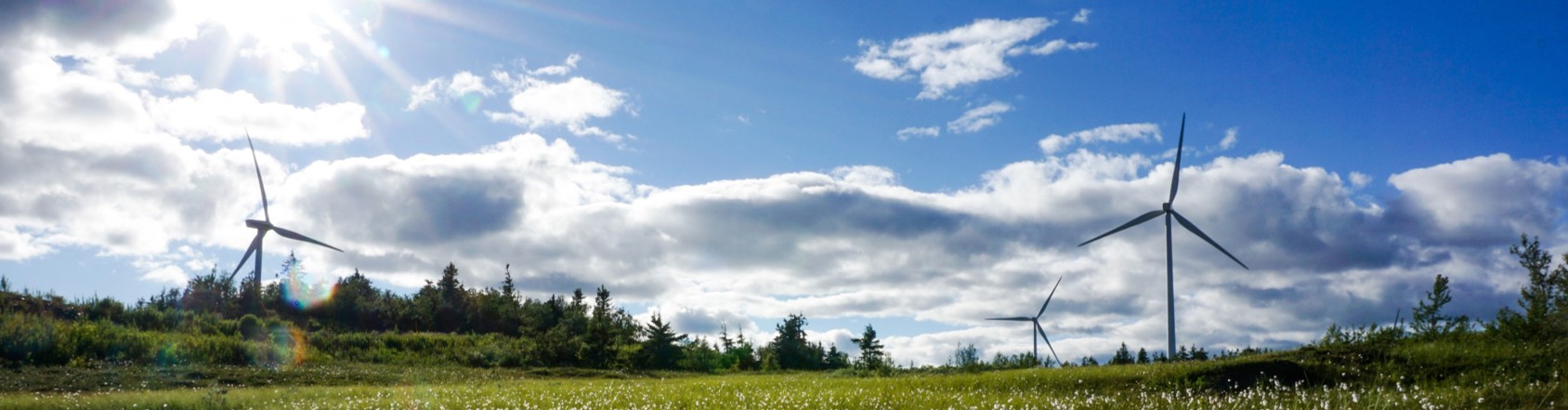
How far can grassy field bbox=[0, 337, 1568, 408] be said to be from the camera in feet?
61.4

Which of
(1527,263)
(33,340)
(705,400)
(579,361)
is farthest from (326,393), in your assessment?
(1527,263)

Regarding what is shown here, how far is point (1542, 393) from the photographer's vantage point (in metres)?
17.2

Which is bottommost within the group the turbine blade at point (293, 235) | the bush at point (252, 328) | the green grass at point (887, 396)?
the green grass at point (887, 396)

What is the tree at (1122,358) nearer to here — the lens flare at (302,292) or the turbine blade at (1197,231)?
the turbine blade at (1197,231)

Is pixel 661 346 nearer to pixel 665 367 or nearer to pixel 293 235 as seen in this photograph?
pixel 665 367

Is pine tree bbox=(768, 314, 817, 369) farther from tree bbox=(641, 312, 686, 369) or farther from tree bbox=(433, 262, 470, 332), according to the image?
tree bbox=(433, 262, 470, 332)

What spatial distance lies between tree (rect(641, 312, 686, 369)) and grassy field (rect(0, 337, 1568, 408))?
28.3m

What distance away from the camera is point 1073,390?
23109 mm

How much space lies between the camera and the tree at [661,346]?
6069cm

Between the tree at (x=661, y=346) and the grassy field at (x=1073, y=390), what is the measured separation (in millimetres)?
28266

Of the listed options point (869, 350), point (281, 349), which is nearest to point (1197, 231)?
point (869, 350)

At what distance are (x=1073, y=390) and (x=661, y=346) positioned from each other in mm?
41157

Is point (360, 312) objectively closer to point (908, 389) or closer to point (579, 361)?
point (579, 361)

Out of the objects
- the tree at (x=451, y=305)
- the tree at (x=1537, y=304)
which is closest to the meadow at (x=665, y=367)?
the tree at (x=1537, y=304)
